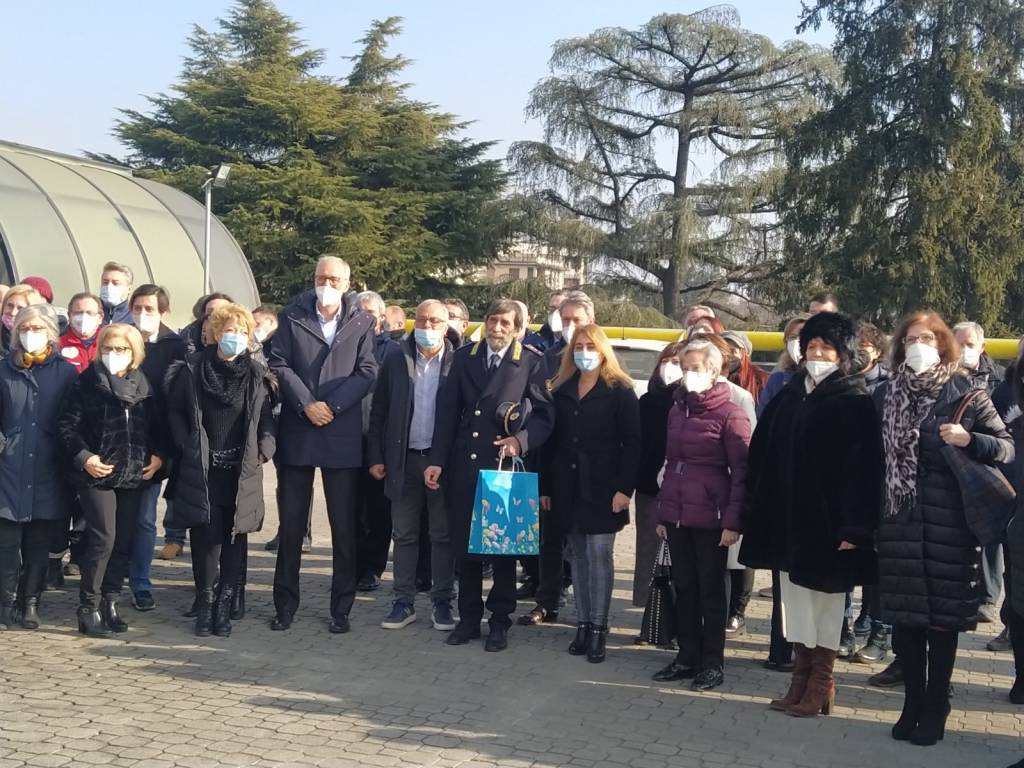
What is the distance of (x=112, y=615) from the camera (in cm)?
704

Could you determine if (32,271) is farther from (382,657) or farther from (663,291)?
(663,291)

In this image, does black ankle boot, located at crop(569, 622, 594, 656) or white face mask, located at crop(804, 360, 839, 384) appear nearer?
white face mask, located at crop(804, 360, 839, 384)

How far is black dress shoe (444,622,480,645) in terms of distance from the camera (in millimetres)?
6944

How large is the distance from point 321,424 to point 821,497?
10.2ft

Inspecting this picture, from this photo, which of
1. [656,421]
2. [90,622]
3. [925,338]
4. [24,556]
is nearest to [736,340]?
[656,421]

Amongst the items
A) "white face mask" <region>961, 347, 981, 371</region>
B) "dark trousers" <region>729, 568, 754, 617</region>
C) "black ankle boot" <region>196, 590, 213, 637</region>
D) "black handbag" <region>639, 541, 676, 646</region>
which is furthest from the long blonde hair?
"black ankle boot" <region>196, 590, 213, 637</region>

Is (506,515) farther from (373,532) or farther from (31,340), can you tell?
(31,340)

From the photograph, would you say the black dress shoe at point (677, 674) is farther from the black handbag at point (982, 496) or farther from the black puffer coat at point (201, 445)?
the black puffer coat at point (201, 445)

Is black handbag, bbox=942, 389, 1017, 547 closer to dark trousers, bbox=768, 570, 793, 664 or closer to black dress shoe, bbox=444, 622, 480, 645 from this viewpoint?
dark trousers, bbox=768, 570, 793, 664

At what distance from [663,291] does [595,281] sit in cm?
249

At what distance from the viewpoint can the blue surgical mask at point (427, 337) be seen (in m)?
7.32

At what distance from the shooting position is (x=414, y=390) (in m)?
7.38

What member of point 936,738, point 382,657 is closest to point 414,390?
point 382,657

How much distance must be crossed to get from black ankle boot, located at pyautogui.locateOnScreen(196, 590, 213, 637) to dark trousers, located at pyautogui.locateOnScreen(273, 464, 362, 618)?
40 cm
